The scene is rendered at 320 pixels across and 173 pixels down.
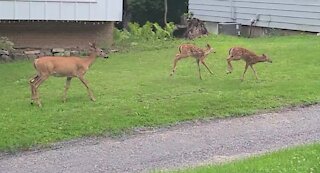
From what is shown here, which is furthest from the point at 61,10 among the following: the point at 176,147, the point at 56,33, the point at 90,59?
the point at 176,147

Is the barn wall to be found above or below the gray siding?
below

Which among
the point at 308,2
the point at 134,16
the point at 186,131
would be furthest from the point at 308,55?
the point at 134,16

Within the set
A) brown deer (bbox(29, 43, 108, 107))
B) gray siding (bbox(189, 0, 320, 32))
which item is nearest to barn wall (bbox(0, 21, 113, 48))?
gray siding (bbox(189, 0, 320, 32))

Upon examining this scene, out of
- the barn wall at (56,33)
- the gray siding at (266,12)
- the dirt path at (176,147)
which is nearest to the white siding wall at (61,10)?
the barn wall at (56,33)

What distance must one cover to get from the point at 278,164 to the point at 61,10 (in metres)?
12.4

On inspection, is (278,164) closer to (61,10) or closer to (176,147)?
(176,147)

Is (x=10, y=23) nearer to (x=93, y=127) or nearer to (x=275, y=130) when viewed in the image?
(x=93, y=127)

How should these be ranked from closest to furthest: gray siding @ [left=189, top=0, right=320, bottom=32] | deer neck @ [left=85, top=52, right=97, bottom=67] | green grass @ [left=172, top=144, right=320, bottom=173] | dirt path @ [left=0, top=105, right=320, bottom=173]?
green grass @ [left=172, top=144, right=320, bottom=173] → dirt path @ [left=0, top=105, right=320, bottom=173] → deer neck @ [left=85, top=52, right=97, bottom=67] → gray siding @ [left=189, top=0, right=320, bottom=32]

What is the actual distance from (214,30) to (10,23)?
9.90 meters

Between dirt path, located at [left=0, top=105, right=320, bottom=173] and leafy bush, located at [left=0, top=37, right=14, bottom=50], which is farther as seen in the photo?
leafy bush, located at [left=0, top=37, right=14, bottom=50]

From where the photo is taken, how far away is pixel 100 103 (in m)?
12.0

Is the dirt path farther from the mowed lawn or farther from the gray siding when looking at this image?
the gray siding

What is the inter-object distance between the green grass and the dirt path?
75 centimetres

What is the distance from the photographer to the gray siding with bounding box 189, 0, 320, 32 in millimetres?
22312
